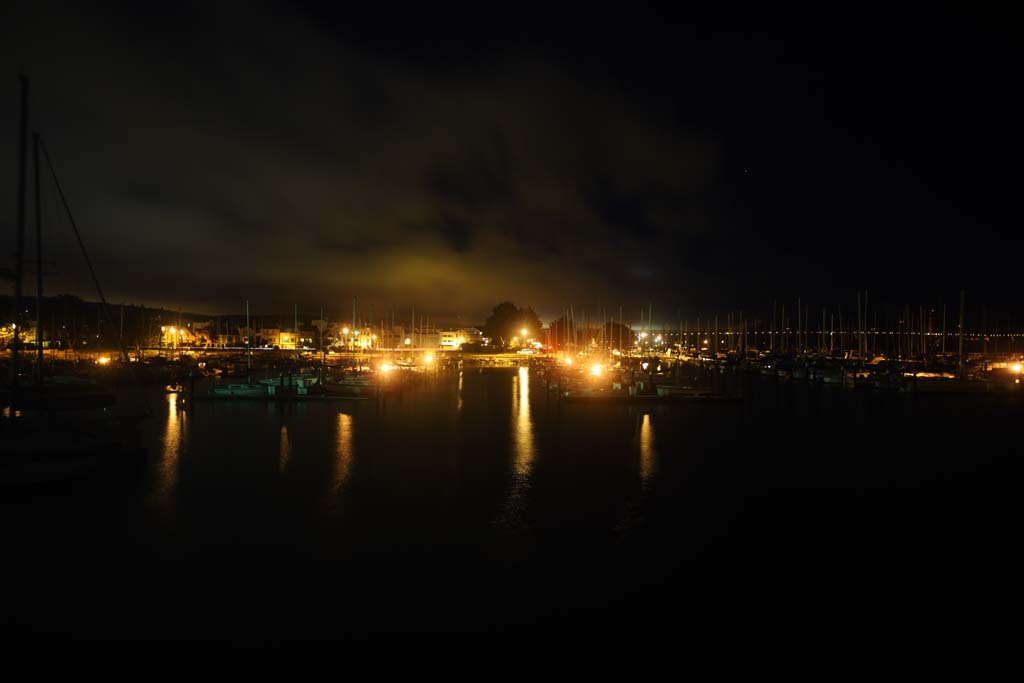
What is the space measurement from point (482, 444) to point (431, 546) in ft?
29.7

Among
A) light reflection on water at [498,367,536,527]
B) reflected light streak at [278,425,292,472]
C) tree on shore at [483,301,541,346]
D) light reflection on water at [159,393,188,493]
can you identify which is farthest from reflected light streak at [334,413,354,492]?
tree on shore at [483,301,541,346]

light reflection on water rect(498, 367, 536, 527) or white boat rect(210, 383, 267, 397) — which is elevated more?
white boat rect(210, 383, 267, 397)

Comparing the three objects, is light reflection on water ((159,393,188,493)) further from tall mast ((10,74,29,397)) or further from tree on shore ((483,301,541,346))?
tree on shore ((483,301,541,346))

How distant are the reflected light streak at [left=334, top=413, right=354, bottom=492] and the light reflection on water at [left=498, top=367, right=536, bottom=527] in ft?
12.8

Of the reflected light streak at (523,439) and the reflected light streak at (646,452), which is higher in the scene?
the reflected light streak at (523,439)

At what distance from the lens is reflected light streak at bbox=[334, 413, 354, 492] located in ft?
46.3

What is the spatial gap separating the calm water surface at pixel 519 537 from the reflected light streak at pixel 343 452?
11 centimetres

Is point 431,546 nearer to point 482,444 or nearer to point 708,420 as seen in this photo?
point 482,444

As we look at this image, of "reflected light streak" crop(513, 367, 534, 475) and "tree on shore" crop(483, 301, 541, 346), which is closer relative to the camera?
"reflected light streak" crop(513, 367, 534, 475)

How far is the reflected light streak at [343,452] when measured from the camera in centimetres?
1413

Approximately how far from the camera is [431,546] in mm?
9656

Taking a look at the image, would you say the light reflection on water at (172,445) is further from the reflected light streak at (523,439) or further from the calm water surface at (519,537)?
the reflected light streak at (523,439)

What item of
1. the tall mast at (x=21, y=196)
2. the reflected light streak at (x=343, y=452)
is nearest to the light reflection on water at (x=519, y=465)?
the reflected light streak at (x=343, y=452)

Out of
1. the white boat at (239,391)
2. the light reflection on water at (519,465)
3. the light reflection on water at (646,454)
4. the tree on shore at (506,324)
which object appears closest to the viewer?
the light reflection on water at (519,465)
